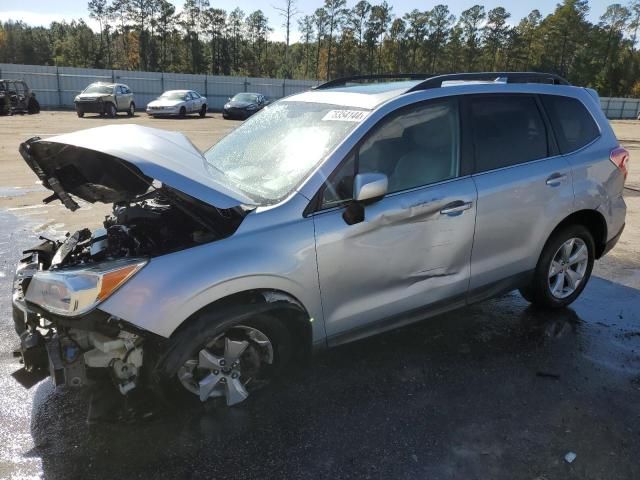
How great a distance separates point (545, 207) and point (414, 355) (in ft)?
5.01

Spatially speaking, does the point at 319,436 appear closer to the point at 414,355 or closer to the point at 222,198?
the point at 414,355

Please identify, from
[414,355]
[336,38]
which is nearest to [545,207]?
[414,355]

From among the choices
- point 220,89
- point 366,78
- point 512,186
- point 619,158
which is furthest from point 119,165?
point 220,89

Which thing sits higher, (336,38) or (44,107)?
(336,38)

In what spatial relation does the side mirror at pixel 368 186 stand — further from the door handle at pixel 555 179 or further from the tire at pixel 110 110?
the tire at pixel 110 110

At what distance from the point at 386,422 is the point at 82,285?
182cm

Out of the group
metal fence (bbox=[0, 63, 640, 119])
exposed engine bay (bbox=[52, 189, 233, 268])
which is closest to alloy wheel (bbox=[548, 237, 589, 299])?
exposed engine bay (bbox=[52, 189, 233, 268])

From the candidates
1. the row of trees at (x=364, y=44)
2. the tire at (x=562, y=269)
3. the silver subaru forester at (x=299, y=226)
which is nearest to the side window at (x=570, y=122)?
the silver subaru forester at (x=299, y=226)

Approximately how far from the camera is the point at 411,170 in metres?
3.38

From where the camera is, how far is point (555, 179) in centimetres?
397

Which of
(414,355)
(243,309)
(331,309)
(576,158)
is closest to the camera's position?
(243,309)

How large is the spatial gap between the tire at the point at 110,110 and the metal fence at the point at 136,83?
388 inches

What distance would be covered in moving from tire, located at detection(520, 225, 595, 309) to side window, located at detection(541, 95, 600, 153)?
0.70 m

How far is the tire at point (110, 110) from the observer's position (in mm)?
25656
